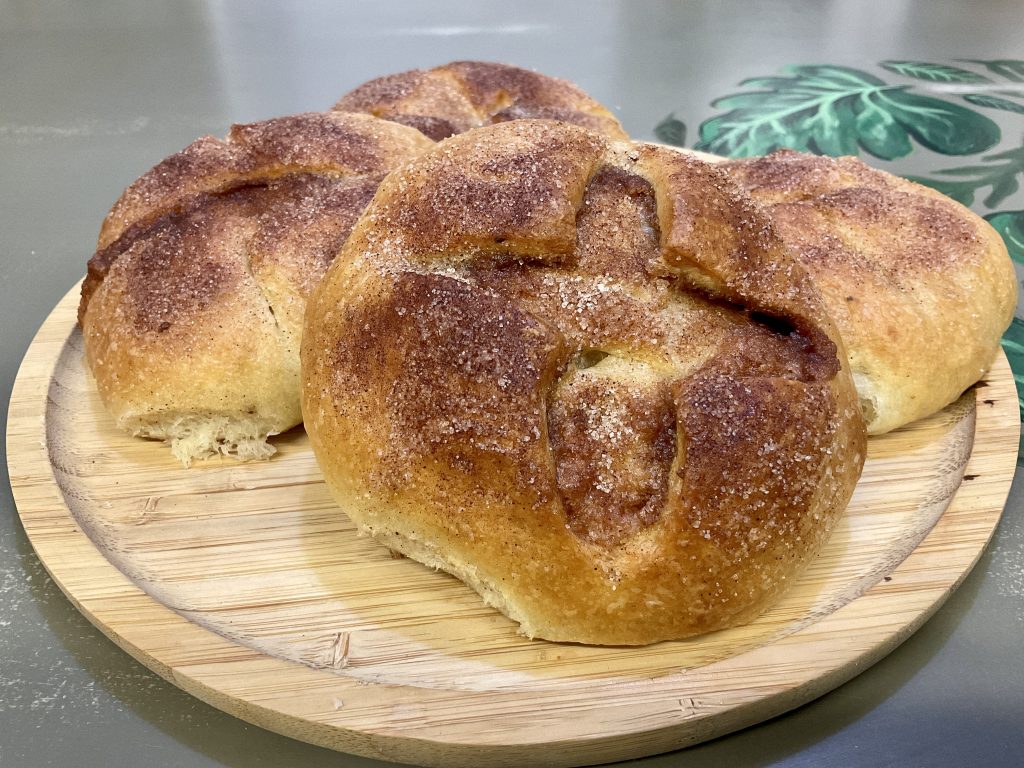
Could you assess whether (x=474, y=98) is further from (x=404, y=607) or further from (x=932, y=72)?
(x=932, y=72)

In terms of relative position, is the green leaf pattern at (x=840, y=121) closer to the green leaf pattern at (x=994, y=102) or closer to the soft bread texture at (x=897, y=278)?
the green leaf pattern at (x=994, y=102)

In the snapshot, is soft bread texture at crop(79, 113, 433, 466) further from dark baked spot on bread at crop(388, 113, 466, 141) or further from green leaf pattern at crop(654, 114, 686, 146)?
green leaf pattern at crop(654, 114, 686, 146)

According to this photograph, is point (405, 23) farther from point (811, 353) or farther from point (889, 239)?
point (811, 353)

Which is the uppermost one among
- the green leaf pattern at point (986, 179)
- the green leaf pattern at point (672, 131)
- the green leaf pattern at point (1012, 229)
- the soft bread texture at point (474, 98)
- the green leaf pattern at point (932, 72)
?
the soft bread texture at point (474, 98)

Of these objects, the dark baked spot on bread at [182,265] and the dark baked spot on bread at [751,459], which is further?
the dark baked spot on bread at [182,265]

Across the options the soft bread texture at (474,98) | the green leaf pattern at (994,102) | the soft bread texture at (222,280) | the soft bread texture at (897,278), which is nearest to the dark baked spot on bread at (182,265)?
the soft bread texture at (222,280)

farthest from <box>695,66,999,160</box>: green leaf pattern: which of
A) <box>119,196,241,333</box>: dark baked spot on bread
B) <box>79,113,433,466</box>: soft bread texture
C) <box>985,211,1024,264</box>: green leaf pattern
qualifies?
<box>119,196,241,333</box>: dark baked spot on bread

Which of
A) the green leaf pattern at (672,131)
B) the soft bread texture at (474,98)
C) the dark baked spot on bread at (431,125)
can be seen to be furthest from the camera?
the green leaf pattern at (672,131)

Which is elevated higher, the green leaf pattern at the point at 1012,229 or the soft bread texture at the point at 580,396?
the soft bread texture at the point at 580,396

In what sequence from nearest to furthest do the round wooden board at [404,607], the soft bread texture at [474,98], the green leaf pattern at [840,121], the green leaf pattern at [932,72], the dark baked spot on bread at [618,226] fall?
the round wooden board at [404,607], the dark baked spot on bread at [618,226], the soft bread texture at [474,98], the green leaf pattern at [840,121], the green leaf pattern at [932,72]
